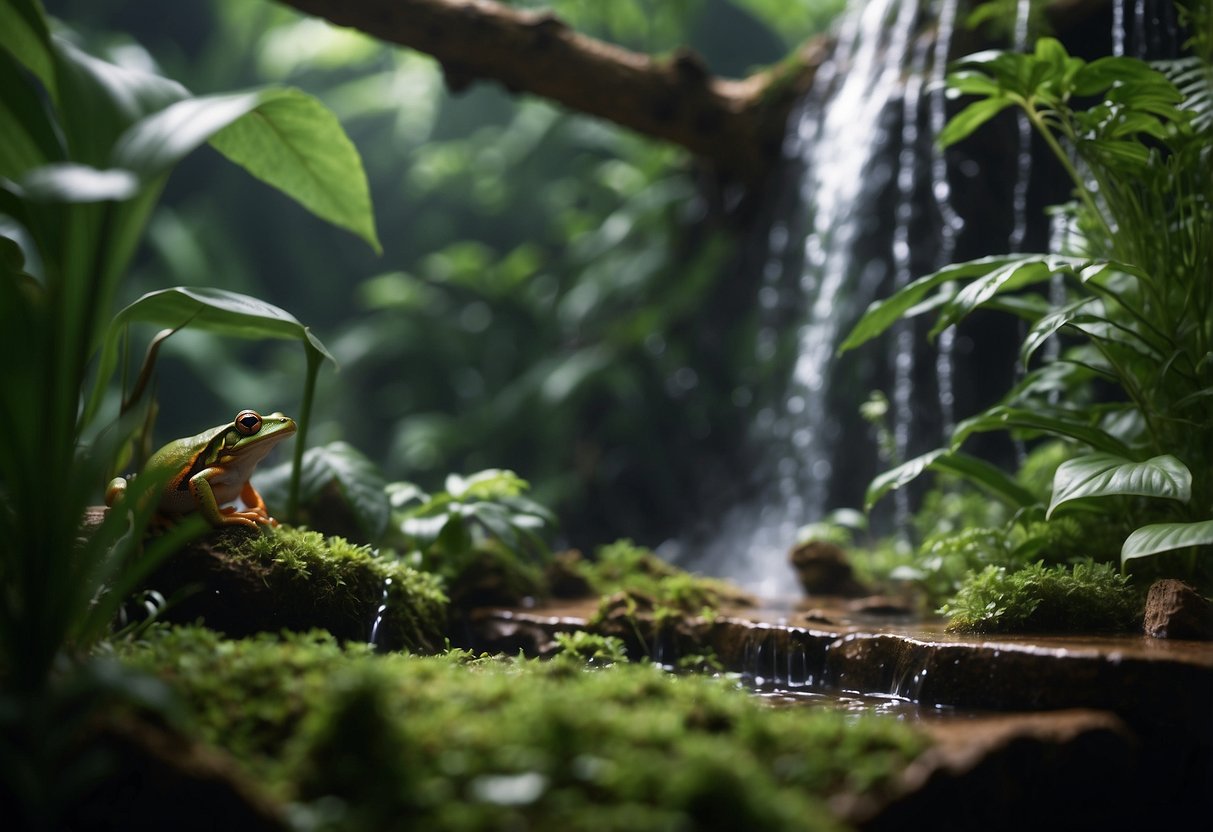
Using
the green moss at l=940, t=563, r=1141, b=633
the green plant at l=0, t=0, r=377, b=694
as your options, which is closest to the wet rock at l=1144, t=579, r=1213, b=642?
the green moss at l=940, t=563, r=1141, b=633

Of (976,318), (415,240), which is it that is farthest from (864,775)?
(415,240)

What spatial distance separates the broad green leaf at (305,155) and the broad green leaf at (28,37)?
510 millimetres

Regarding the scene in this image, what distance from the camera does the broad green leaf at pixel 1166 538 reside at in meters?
2.14

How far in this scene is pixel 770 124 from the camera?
5406 millimetres

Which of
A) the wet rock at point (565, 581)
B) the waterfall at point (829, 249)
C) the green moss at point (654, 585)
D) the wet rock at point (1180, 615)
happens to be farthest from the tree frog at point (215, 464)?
the waterfall at point (829, 249)

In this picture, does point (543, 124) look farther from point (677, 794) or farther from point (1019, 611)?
point (677, 794)

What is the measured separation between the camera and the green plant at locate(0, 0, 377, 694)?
1625mm

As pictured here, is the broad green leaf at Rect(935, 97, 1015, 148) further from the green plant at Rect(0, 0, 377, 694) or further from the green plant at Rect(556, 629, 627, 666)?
the green plant at Rect(0, 0, 377, 694)

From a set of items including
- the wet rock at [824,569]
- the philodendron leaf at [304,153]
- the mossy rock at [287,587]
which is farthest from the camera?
the wet rock at [824,569]

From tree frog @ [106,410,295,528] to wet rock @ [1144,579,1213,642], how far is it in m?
2.35

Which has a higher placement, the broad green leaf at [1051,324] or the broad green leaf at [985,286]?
the broad green leaf at [985,286]

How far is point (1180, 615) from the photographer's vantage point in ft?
7.36

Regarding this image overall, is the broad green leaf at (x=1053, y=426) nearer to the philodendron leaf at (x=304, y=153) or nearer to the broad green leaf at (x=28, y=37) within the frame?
the philodendron leaf at (x=304, y=153)

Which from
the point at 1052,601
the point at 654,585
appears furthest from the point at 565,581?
the point at 1052,601
